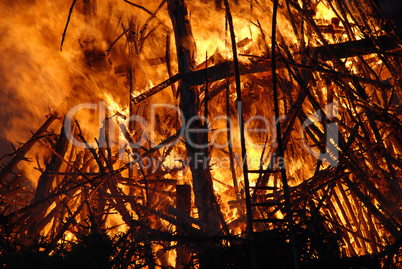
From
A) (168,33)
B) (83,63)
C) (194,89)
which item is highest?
(168,33)

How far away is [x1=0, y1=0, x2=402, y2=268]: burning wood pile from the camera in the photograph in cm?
320

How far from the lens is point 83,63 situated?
475 cm

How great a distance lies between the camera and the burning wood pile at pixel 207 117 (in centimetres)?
320

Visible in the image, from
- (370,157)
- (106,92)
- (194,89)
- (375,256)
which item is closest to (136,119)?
(106,92)

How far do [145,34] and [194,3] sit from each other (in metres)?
0.91

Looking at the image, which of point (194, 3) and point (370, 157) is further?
point (194, 3)

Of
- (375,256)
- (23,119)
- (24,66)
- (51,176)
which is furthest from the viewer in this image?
(23,119)

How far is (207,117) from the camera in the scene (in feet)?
12.5

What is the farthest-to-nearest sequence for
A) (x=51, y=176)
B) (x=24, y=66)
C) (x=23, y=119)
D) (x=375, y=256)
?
(x=23, y=119), (x=24, y=66), (x=51, y=176), (x=375, y=256)

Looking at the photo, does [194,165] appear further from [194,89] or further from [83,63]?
[83,63]

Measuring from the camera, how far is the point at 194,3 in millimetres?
4492

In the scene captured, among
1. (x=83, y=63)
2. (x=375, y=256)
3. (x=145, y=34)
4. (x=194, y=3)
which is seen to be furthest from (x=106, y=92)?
(x=375, y=256)

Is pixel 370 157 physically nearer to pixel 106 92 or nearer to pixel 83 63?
pixel 106 92

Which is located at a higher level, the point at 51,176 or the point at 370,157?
the point at 51,176
